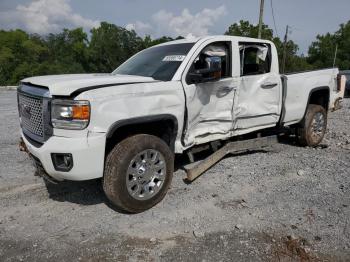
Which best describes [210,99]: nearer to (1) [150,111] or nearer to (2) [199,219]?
(1) [150,111]

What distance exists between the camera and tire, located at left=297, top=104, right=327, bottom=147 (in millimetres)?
6129

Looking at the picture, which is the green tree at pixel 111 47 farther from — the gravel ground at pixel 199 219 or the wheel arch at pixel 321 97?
the gravel ground at pixel 199 219

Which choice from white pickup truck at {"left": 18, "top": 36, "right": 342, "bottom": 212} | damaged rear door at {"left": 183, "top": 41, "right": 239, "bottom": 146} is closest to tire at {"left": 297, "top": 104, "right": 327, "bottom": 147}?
white pickup truck at {"left": 18, "top": 36, "right": 342, "bottom": 212}

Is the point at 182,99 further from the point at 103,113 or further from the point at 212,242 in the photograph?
the point at 212,242

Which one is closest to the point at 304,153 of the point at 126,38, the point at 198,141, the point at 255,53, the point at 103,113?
the point at 255,53

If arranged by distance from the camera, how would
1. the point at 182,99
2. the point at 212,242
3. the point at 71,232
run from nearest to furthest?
the point at 212,242 → the point at 71,232 → the point at 182,99

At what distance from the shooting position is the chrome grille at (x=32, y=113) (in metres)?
3.49

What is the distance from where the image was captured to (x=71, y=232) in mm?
Result: 3352

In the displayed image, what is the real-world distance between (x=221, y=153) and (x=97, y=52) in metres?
48.3

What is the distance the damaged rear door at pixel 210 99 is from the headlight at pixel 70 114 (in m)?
1.32

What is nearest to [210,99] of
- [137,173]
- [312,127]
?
[137,173]

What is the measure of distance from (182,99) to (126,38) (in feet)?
155

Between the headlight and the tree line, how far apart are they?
3921 cm

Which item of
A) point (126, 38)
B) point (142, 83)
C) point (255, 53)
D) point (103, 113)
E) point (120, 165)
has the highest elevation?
point (126, 38)
